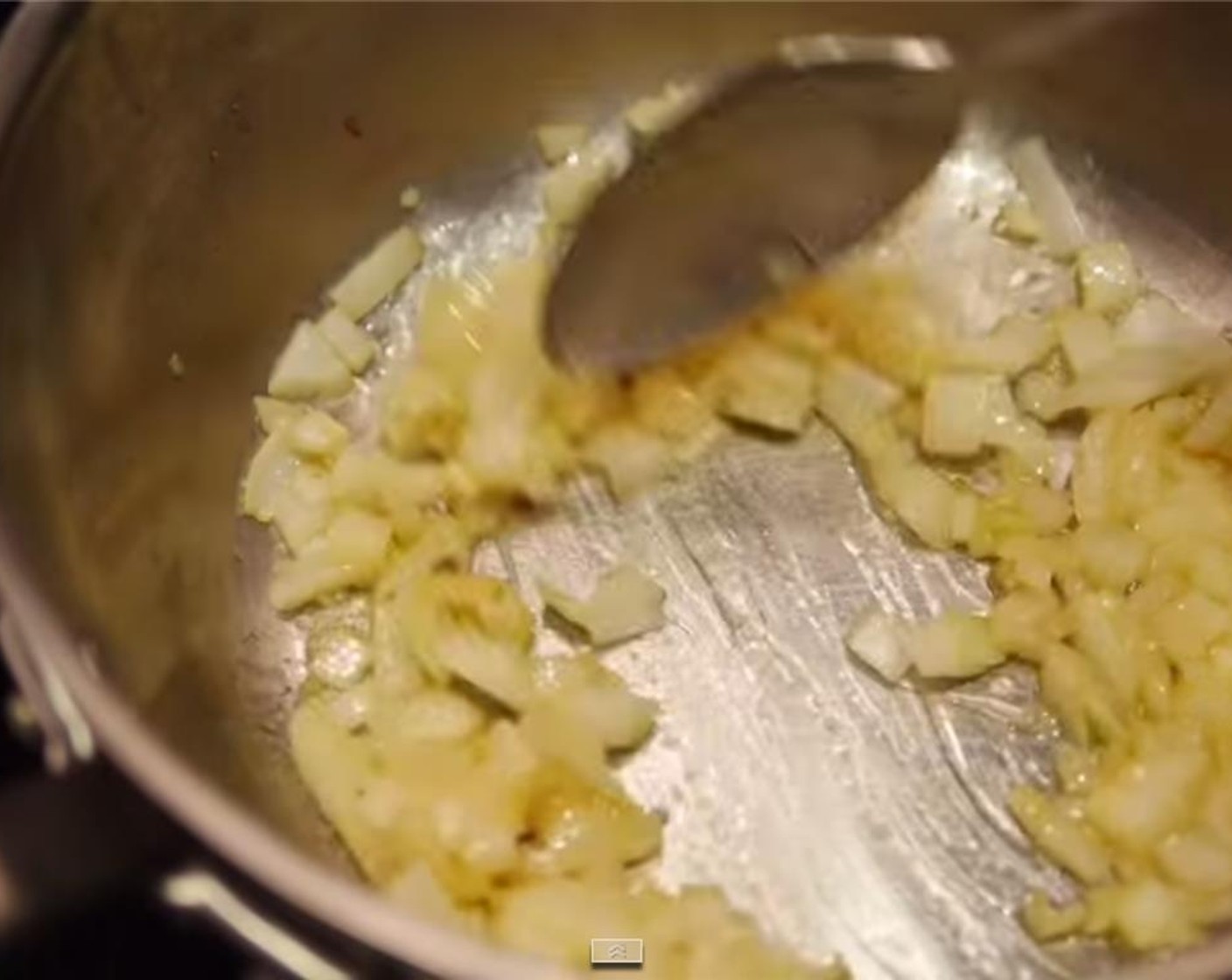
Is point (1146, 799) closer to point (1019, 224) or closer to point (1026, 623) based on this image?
point (1026, 623)

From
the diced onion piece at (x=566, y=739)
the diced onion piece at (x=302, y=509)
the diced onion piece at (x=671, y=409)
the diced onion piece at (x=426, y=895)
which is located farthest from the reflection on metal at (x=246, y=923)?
the diced onion piece at (x=671, y=409)

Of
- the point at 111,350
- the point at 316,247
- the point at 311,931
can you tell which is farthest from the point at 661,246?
the point at 311,931

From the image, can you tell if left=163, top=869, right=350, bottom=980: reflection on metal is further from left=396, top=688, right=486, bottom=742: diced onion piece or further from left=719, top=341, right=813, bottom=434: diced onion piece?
left=719, top=341, right=813, bottom=434: diced onion piece

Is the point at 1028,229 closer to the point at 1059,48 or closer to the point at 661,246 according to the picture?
the point at 1059,48

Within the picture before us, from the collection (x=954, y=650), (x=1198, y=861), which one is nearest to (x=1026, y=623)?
(x=954, y=650)
